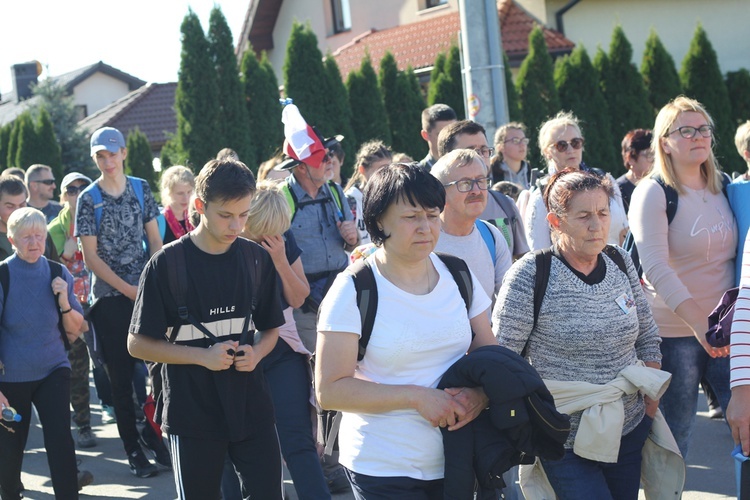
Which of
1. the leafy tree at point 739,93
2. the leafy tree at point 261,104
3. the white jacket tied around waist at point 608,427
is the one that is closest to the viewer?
the white jacket tied around waist at point 608,427

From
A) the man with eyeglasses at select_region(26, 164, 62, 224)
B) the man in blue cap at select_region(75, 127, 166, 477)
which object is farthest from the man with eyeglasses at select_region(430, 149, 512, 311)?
the man with eyeglasses at select_region(26, 164, 62, 224)

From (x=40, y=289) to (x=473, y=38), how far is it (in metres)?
4.74

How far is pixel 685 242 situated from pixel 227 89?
1653 cm

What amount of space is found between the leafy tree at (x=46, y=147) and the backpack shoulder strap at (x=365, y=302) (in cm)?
2423

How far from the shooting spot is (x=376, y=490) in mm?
3406

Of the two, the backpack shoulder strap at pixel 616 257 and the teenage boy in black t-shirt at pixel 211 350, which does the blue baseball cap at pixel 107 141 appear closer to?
the teenage boy in black t-shirt at pixel 211 350

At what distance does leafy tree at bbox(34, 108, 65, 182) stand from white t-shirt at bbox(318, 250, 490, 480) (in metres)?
24.3

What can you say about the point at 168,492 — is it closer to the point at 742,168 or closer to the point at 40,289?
the point at 40,289

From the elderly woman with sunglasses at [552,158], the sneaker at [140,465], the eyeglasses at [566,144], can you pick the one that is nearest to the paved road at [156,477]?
the sneaker at [140,465]

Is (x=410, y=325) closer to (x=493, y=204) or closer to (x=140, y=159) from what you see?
(x=493, y=204)

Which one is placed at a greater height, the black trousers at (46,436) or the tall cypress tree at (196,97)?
the tall cypress tree at (196,97)

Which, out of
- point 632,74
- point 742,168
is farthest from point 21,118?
point 742,168

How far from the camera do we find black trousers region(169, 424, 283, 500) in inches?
173

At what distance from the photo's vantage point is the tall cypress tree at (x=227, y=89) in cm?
2042
